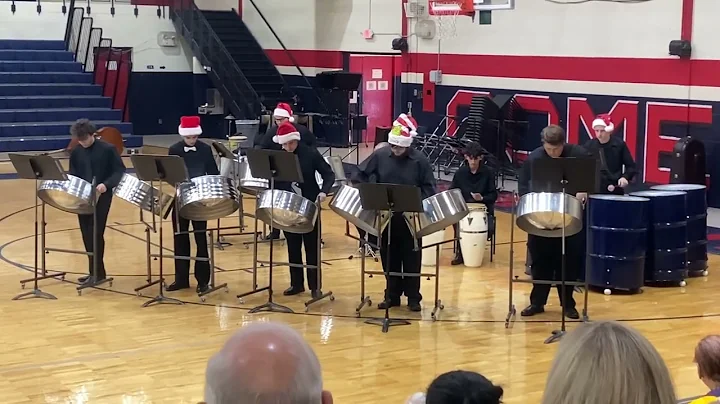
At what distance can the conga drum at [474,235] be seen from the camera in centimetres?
950

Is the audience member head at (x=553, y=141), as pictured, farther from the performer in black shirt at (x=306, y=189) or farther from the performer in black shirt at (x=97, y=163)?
the performer in black shirt at (x=97, y=163)

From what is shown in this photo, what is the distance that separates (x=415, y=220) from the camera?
749cm

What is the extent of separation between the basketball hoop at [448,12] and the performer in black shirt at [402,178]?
8.41 meters

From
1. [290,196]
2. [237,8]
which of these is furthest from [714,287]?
[237,8]

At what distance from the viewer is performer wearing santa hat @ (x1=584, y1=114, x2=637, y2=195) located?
10016 millimetres

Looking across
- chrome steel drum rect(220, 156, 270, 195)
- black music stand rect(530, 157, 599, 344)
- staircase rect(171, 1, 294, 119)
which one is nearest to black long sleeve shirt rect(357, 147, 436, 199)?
black music stand rect(530, 157, 599, 344)

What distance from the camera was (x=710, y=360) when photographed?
3.66 m

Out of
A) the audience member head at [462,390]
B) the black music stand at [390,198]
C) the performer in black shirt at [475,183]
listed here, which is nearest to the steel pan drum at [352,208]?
the black music stand at [390,198]

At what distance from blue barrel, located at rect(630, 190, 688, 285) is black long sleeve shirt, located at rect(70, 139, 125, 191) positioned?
459 centimetres

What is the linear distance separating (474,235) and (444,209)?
2.33 meters

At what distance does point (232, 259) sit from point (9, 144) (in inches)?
402

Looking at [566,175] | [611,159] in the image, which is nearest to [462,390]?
[566,175]

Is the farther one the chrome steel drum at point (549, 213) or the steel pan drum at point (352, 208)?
the steel pan drum at point (352, 208)

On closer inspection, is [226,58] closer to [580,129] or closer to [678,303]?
[580,129]
